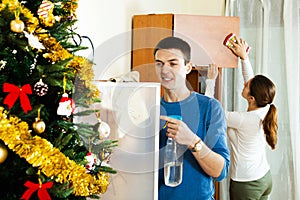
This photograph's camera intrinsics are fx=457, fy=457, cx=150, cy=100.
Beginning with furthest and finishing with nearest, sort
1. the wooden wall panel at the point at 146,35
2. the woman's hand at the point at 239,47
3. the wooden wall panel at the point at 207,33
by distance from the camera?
1. the woman's hand at the point at 239,47
2. the wooden wall panel at the point at 207,33
3. the wooden wall panel at the point at 146,35

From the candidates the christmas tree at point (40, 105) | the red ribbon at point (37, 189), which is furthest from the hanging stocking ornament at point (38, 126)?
the red ribbon at point (37, 189)

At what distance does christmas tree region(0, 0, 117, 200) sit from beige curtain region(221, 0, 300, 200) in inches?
86.3

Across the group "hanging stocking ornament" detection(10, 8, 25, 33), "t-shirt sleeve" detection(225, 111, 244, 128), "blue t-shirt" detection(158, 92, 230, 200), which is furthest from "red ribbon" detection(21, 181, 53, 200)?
"t-shirt sleeve" detection(225, 111, 244, 128)

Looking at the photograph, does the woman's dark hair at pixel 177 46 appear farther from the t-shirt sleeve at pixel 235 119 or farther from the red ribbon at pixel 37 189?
the t-shirt sleeve at pixel 235 119

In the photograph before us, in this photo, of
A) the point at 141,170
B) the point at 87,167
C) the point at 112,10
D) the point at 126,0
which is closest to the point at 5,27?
the point at 87,167

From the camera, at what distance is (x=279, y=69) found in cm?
313

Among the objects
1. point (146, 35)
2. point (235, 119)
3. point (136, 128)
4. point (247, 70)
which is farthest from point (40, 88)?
point (247, 70)

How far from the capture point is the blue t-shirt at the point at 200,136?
1.63 metres

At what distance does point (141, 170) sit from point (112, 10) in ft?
3.11

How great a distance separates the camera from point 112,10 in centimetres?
222

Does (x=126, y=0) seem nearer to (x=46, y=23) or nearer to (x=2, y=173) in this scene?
(x=46, y=23)

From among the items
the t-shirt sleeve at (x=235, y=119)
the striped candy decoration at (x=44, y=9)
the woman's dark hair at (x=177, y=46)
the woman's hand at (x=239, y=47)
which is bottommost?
the t-shirt sleeve at (x=235, y=119)

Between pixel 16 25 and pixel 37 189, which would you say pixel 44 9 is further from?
pixel 37 189

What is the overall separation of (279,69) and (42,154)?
2447mm
